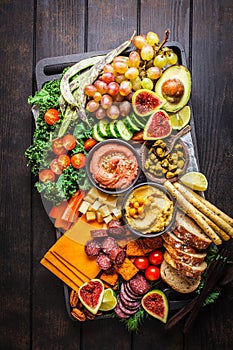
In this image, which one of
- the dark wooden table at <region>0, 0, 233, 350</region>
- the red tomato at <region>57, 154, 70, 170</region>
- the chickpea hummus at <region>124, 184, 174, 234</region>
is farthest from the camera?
the dark wooden table at <region>0, 0, 233, 350</region>

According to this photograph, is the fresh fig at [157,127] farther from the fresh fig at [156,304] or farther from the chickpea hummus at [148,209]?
the fresh fig at [156,304]

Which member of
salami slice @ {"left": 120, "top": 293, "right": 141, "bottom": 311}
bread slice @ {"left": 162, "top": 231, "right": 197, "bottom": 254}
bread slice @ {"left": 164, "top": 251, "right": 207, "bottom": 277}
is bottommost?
salami slice @ {"left": 120, "top": 293, "right": 141, "bottom": 311}

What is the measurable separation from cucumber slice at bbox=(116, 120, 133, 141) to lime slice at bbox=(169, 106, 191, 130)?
185 mm

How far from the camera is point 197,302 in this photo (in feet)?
7.39

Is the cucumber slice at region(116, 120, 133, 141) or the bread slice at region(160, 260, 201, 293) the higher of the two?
the cucumber slice at region(116, 120, 133, 141)

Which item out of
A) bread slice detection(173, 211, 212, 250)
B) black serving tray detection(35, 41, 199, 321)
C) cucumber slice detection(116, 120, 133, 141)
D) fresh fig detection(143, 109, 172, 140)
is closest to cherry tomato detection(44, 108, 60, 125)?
black serving tray detection(35, 41, 199, 321)

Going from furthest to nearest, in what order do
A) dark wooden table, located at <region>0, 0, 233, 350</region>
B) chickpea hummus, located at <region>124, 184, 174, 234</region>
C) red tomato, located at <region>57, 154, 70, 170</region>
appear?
dark wooden table, located at <region>0, 0, 233, 350</region>, red tomato, located at <region>57, 154, 70, 170</region>, chickpea hummus, located at <region>124, 184, 174, 234</region>

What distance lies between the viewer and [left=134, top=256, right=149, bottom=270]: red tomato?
2277mm

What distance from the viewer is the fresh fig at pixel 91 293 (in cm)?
226

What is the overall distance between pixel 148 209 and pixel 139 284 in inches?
12.6

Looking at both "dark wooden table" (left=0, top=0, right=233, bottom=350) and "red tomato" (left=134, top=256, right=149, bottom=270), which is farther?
"dark wooden table" (left=0, top=0, right=233, bottom=350)

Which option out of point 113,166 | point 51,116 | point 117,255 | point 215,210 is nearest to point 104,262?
point 117,255

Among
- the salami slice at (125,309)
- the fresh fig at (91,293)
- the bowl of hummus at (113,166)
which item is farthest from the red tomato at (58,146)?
the salami slice at (125,309)

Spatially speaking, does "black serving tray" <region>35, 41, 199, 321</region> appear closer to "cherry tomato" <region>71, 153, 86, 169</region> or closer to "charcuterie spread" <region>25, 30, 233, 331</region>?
"charcuterie spread" <region>25, 30, 233, 331</region>
